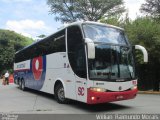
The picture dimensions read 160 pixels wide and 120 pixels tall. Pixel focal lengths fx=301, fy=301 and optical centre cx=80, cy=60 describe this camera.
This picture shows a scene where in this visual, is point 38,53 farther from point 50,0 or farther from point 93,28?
point 50,0

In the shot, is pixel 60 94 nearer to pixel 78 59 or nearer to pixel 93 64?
pixel 78 59

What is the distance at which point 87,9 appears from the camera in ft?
156

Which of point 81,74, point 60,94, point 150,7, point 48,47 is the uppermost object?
point 150,7

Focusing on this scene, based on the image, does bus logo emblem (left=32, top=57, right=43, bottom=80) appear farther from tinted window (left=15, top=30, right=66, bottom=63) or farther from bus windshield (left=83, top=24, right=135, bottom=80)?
bus windshield (left=83, top=24, right=135, bottom=80)

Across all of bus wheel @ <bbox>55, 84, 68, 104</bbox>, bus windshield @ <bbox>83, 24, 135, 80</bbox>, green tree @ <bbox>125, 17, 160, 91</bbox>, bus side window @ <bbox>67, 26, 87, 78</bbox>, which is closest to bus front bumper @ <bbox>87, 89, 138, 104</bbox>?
bus windshield @ <bbox>83, 24, 135, 80</bbox>

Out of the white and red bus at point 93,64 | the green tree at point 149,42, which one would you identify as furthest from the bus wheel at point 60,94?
the green tree at point 149,42

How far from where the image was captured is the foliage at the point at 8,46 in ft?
168

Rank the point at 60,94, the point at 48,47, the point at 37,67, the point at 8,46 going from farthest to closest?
the point at 8,46 → the point at 37,67 → the point at 48,47 → the point at 60,94

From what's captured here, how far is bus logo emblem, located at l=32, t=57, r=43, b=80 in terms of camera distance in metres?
17.3

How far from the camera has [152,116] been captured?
10.4m

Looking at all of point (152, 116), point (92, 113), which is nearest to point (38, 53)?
point (92, 113)

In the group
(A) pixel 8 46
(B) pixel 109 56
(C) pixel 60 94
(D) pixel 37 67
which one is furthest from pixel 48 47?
(A) pixel 8 46

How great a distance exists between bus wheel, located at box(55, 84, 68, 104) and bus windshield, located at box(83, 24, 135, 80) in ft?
9.98

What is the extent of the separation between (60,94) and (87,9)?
35015 millimetres
